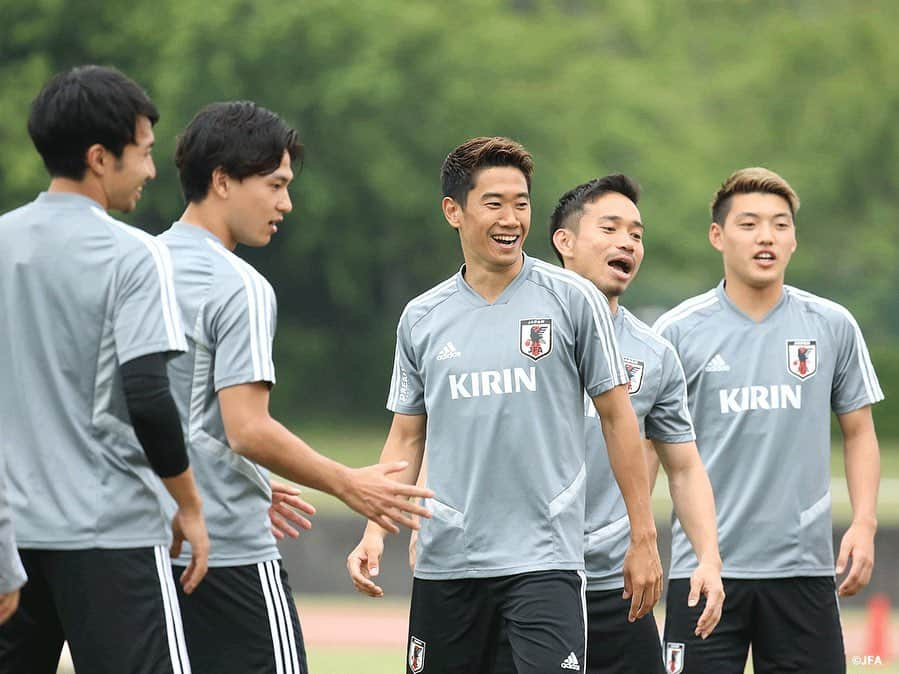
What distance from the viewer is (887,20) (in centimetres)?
4141

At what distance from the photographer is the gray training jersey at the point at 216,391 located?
507 centimetres

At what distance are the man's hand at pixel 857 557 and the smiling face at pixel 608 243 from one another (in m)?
1.29

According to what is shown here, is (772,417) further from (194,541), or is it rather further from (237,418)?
(194,541)

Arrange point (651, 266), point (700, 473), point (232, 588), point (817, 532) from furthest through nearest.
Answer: point (651, 266) < point (817, 532) < point (700, 473) < point (232, 588)

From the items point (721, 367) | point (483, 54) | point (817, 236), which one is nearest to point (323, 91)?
point (483, 54)

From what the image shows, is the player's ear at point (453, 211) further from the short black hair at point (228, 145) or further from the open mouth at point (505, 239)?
the short black hair at point (228, 145)

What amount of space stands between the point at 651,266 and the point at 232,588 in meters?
34.5

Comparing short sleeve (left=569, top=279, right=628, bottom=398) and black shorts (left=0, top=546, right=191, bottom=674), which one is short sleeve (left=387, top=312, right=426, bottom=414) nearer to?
short sleeve (left=569, top=279, right=628, bottom=398)

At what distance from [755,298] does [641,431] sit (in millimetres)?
965

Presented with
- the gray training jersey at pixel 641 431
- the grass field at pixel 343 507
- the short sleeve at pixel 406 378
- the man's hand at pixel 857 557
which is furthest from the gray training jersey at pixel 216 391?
the grass field at pixel 343 507

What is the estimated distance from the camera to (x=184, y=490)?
15.0ft

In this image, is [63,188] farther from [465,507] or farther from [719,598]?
[719,598]

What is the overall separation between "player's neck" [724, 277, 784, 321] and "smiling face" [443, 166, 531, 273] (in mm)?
1458

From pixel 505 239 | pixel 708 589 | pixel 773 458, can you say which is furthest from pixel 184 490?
pixel 773 458
